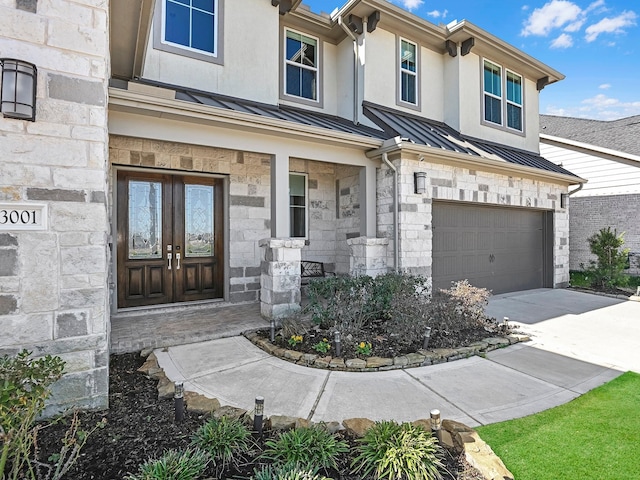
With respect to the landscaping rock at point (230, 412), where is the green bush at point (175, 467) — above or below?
above

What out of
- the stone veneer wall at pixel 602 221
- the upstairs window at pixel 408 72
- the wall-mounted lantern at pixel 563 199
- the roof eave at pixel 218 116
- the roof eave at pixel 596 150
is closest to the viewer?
the roof eave at pixel 218 116

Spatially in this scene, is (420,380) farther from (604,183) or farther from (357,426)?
(604,183)

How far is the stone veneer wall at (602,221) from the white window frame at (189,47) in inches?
450

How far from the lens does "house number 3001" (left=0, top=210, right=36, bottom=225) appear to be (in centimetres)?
253

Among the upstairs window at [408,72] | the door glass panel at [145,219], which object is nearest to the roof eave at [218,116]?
the door glass panel at [145,219]

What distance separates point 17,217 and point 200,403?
1.98 metres

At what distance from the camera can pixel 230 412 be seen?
2672 millimetres

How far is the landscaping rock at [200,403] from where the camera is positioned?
2.74m

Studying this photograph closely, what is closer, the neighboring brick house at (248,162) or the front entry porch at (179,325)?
the neighboring brick house at (248,162)

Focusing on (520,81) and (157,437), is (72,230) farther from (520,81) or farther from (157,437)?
(520,81)

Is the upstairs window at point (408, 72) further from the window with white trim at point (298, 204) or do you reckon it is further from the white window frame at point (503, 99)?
the window with white trim at point (298, 204)

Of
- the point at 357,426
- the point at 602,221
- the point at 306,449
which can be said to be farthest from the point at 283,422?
the point at 602,221

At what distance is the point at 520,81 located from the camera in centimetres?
938

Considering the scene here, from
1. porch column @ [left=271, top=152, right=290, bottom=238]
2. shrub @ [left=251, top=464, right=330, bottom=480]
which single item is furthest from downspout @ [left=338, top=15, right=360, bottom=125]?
shrub @ [left=251, top=464, right=330, bottom=480]
